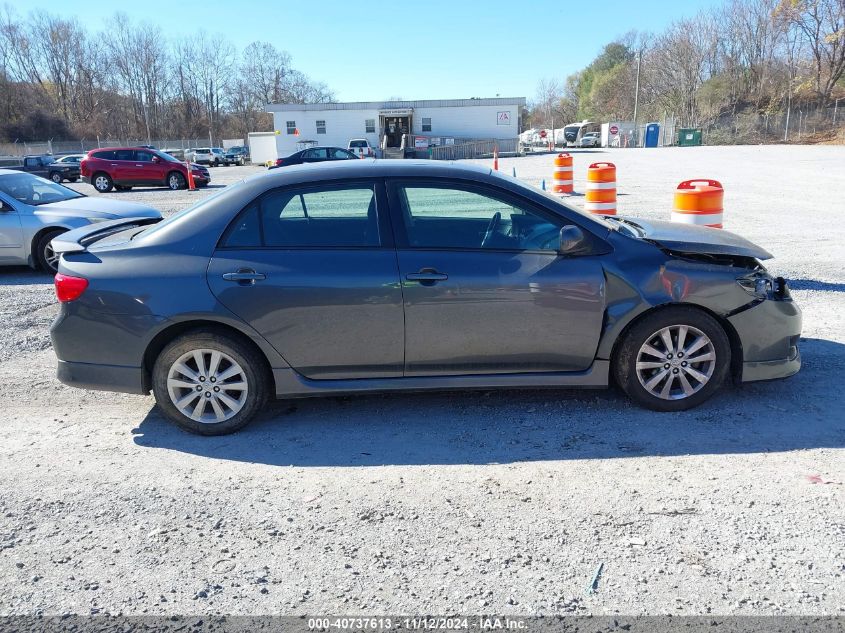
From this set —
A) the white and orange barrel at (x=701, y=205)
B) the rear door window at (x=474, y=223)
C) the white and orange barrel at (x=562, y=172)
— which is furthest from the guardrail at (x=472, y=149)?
the rear door window at (x=474, y=223)

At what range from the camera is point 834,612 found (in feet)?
8.02

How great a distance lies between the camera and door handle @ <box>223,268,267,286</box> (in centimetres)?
394

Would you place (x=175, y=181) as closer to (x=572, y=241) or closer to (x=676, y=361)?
(x=572, y=241)

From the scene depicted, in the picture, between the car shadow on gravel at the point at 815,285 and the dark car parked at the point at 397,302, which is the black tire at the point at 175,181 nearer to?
the dark car parked at the point at 397,302

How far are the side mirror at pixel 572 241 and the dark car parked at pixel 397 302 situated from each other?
1 cm

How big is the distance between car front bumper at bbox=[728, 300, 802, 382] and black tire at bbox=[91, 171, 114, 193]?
82.4 ft

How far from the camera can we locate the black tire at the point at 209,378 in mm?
4012

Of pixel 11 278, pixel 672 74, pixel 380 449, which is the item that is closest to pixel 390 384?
pixel 380 449

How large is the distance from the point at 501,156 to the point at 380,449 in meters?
45.3

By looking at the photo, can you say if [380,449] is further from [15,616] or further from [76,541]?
[15,616]

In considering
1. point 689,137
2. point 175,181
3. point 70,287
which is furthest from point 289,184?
point 689,137

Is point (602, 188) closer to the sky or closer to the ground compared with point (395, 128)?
closer to the ground

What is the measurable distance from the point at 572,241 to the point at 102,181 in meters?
24.7

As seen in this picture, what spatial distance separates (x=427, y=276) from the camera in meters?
3.95
